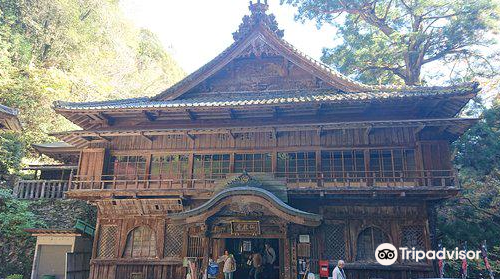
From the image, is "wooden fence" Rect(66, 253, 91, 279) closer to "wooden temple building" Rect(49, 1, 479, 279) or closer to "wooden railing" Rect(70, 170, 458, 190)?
"wooden temple building" Rect(49, 1, 479, 279)

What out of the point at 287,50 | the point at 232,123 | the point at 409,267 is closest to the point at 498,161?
the point at 409,267

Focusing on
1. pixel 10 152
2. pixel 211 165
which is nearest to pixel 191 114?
pixel 211 165

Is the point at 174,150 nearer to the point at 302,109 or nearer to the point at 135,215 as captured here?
the point at 135,215

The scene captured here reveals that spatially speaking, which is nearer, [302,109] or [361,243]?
[361,243]

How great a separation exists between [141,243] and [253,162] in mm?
6079

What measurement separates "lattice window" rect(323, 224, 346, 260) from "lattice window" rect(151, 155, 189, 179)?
21.6 ft

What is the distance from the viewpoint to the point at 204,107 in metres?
15.0

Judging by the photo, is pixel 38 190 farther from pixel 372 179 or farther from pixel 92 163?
pixel 372 179

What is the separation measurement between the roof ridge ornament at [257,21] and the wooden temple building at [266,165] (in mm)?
60

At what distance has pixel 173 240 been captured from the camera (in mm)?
15281

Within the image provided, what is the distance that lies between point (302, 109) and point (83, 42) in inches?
1053

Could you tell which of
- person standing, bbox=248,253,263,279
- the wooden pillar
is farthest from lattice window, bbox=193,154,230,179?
the wooden pillar

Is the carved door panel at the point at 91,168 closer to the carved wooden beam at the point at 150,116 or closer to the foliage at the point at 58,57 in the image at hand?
the carved wooden beam at the point at 150,116

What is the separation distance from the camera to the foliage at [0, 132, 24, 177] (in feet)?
77.4
